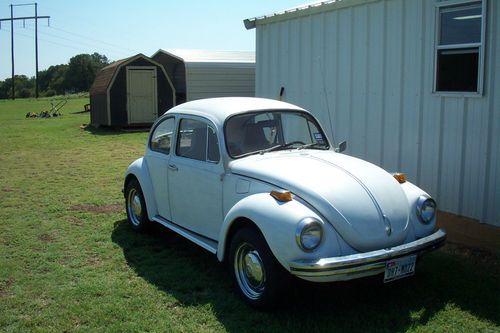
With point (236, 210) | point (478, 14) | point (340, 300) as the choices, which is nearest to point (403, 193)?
point (340, 300)

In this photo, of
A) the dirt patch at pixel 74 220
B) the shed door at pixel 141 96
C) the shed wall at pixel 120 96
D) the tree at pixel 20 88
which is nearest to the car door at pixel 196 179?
the dirt patch at pixel 74 220

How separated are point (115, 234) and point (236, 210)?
2.81m

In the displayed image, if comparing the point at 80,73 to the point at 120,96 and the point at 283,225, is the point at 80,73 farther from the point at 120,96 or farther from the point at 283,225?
the point at 283,225

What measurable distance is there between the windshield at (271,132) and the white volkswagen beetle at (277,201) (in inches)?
0.4

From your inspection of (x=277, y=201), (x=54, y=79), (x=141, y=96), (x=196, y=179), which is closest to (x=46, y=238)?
(x=196, y=179)

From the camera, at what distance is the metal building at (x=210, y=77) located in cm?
2269

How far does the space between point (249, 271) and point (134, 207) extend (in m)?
2.77

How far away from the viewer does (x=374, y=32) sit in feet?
25.1

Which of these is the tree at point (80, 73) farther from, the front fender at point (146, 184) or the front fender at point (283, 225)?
the front fender at point (283, 225)

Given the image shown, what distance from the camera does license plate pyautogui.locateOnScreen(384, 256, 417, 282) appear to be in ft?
13.7

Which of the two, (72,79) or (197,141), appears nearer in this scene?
(197,141)

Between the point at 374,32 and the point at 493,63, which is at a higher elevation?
the point at 374,32

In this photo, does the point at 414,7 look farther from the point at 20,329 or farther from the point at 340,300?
the point at 20,329

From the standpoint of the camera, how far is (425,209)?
4773 mm
